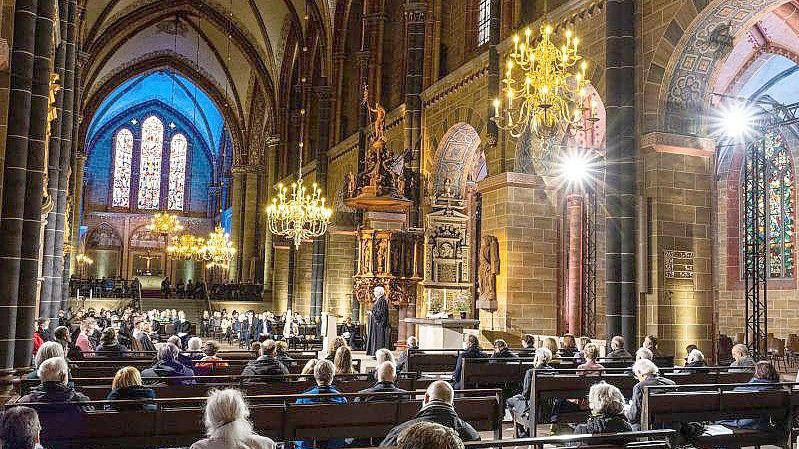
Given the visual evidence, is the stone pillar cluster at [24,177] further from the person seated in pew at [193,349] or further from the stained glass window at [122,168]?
the stained glass window at [122,168]

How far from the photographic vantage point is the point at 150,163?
48.8m

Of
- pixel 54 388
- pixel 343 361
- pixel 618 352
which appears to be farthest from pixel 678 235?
pixel 54 388

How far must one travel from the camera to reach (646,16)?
12.3 meters

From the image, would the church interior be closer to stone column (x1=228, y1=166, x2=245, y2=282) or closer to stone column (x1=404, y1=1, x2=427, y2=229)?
stone column (x1=404, y1=1, x2=427, y2=229)

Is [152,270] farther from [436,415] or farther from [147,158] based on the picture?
[436,415]

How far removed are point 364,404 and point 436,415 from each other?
53.5 inches

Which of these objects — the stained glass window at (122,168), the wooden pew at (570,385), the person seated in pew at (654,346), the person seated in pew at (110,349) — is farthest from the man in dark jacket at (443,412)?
the stained glass window at (122,168)

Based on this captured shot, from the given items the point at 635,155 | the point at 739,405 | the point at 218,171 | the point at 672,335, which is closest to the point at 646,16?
the point at 635,155

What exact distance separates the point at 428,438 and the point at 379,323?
1290 cm

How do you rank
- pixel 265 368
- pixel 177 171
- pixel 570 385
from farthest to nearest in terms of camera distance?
pixel 177 171
pixel 265 368
pixel 570 385

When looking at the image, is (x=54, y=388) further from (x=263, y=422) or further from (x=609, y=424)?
(x=609, y=424)

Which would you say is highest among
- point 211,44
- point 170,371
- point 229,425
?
point 211,44

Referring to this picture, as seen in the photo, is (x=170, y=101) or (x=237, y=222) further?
(x=170, y=101)

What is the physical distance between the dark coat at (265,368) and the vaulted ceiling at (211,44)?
69.7 feet
